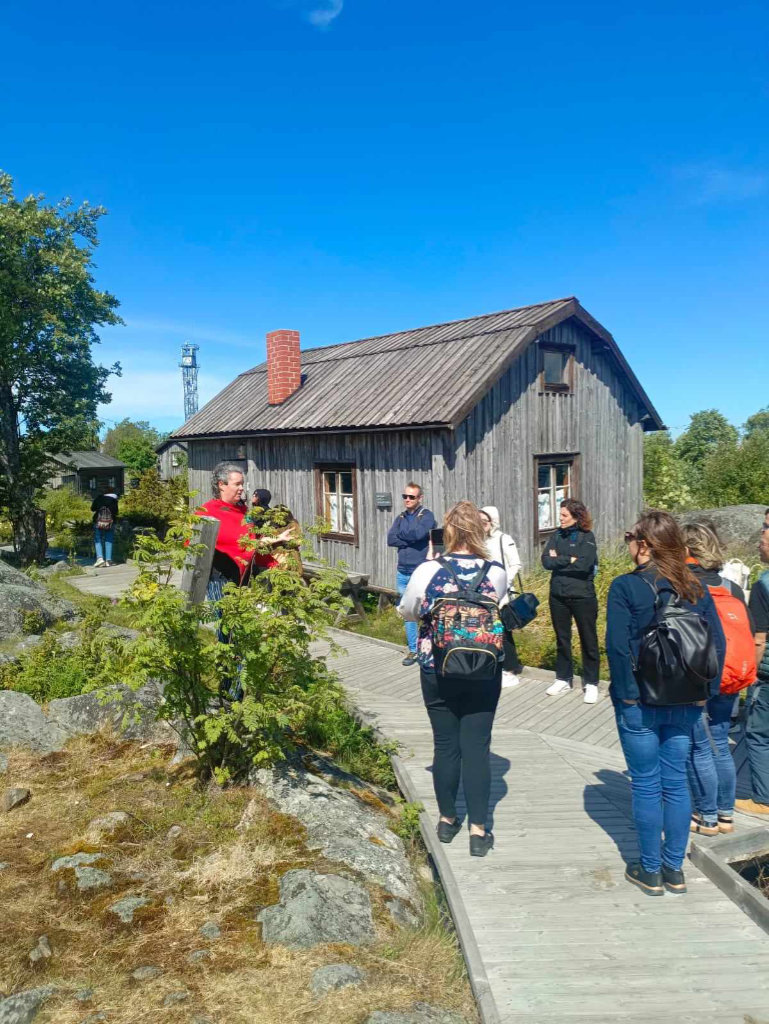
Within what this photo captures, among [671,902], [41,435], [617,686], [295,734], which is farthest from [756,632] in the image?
[41,435]

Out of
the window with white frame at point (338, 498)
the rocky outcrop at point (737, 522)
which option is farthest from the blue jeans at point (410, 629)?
the rocky outcrop at point (737, 522)

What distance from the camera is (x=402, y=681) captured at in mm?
8602

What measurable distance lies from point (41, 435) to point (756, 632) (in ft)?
57.2

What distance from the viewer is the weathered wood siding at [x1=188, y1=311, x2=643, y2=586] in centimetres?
1270

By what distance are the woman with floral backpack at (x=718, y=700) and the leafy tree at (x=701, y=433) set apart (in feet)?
135

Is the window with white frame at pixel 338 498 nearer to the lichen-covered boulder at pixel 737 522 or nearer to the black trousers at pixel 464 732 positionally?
the lichen-covered boulder at pixel 737 522

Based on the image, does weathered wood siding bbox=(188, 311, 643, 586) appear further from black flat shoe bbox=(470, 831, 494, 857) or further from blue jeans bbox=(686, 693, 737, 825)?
black flat shoe bbox=(470, 831, 494, 857)

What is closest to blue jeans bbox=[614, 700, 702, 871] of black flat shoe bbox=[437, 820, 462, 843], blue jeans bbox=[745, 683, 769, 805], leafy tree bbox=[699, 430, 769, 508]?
black flat shoe bbox=[437, 820, 462, 843]

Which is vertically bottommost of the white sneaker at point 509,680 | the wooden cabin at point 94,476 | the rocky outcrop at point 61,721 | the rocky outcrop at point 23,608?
the white sneaker at point 509,680

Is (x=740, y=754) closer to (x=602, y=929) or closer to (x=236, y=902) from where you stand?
(x=602, y=929)

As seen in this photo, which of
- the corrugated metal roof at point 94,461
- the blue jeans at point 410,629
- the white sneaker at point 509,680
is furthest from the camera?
the corrugated metal roof at point 94,461

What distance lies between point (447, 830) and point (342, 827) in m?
0.68

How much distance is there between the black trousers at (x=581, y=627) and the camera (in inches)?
293

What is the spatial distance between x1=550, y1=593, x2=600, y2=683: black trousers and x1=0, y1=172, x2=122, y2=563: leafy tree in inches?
548
